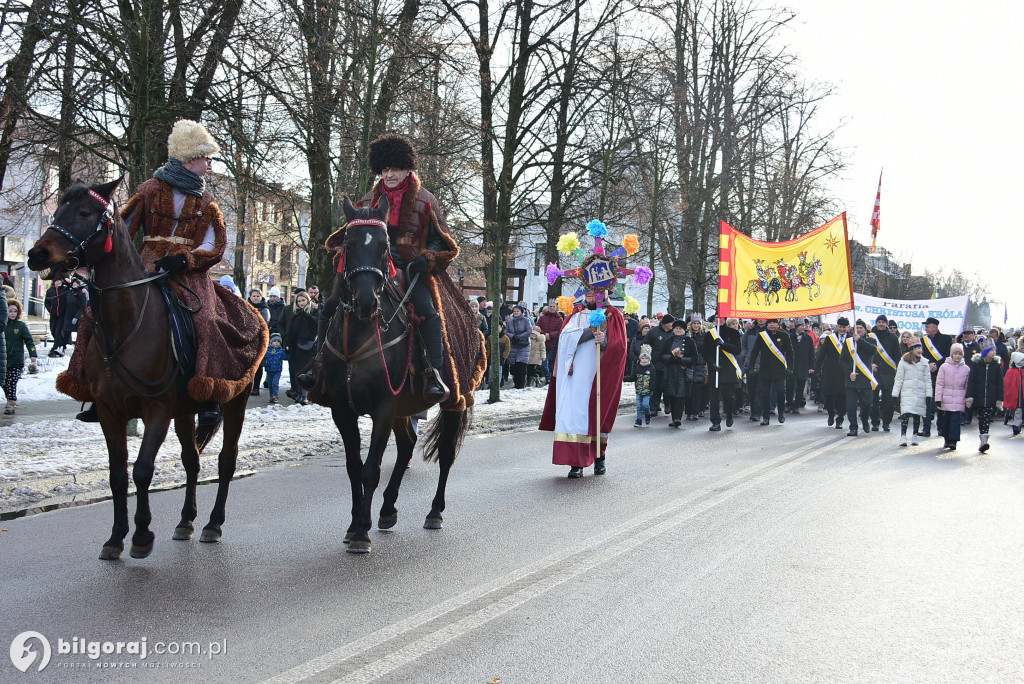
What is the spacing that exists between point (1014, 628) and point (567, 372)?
6.24m

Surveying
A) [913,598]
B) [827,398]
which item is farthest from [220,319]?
[827,398]

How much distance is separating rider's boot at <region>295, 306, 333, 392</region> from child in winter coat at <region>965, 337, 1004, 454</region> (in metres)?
11.9

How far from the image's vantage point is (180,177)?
264 inches

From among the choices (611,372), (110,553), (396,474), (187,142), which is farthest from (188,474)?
(611,372)

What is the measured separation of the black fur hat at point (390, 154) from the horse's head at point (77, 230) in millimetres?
2017

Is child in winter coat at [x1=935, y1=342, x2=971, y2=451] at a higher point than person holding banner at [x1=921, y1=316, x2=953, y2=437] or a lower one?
lower

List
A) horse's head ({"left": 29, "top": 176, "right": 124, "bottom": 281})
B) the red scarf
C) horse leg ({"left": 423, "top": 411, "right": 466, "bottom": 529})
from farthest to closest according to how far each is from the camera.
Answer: horse leg ({"left": 423, "top": 411, "right": 466, "bottom": 529}), the red scarf, horse's head ({"left": 29, "top": 176, "right": 124, "bottom": 281})

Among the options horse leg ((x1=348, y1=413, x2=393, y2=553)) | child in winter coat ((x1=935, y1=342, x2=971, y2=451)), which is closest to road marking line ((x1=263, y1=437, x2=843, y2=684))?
horse leg ((x1=348, y1=413, x2=393, y2=553))

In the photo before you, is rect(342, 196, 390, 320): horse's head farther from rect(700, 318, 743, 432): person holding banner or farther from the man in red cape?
rect(700, 318, 743, 432): person holding banner

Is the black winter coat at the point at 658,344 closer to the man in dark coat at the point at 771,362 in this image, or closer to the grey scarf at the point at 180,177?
the man in dark coat at the point at 771,362

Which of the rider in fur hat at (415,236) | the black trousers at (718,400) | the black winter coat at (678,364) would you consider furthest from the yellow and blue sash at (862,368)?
the rider in fur hat at (415,236)

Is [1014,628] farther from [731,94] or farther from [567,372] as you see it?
[731,94]

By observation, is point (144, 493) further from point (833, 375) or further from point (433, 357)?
point (833, 375)

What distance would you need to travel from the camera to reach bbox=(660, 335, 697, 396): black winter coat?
1839 centimetres
